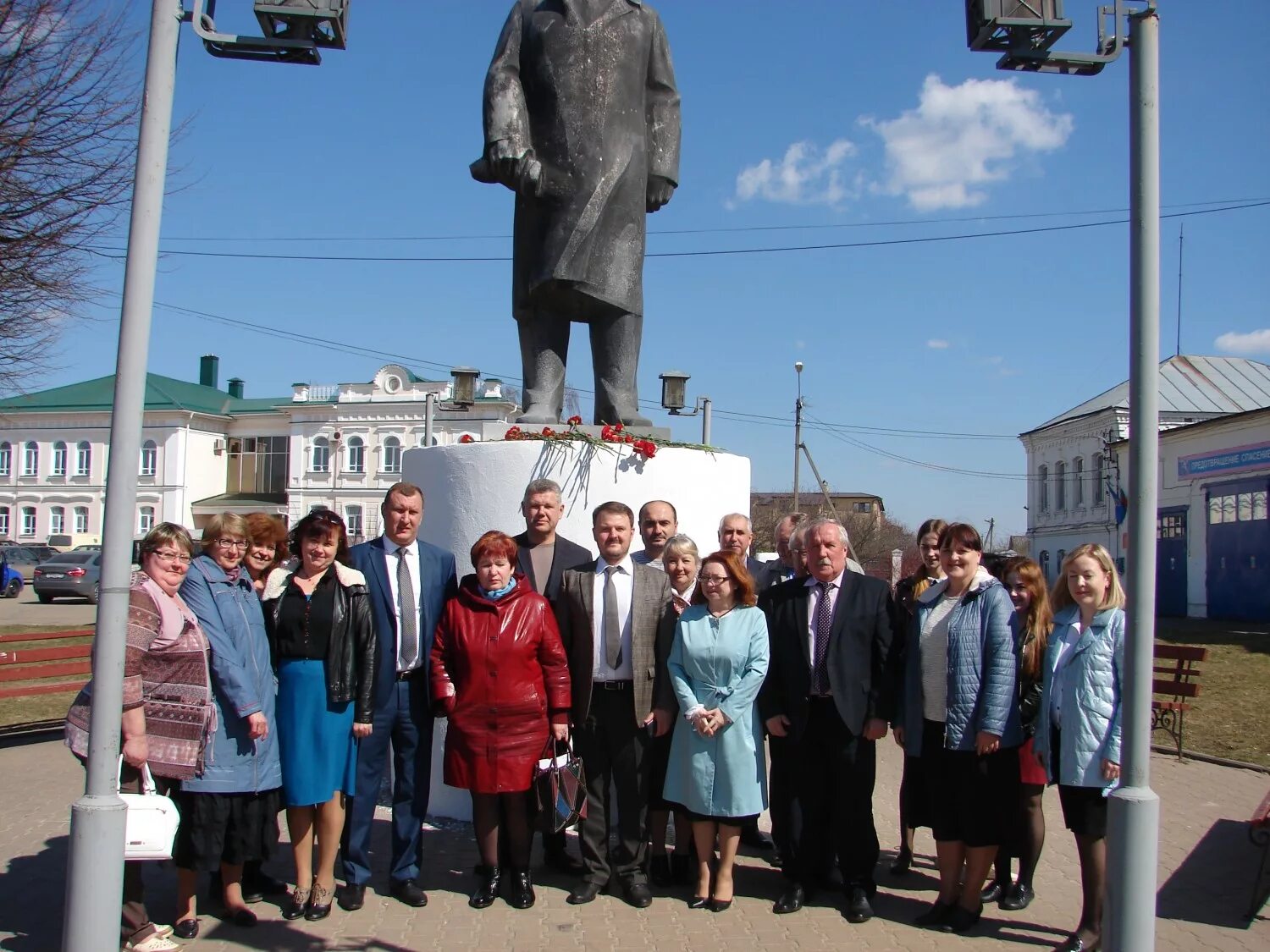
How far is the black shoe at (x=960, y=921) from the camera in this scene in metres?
4.16

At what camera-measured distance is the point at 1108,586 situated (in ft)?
13.5

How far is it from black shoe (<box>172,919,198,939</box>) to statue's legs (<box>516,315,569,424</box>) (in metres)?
3.13

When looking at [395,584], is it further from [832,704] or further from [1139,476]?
[1139,476]

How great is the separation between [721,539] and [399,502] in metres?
1.67

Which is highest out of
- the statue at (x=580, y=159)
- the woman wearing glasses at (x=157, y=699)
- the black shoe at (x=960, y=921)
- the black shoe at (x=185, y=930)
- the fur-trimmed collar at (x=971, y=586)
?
the statue at (x=580, y=159)

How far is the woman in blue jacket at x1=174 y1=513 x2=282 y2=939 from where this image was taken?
4.03 metres

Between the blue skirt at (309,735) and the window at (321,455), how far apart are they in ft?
150

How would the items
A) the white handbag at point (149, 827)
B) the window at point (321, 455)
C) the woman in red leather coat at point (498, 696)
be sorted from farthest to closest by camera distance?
the window at point (321, 455) → the woman in red leather coat at point (498, 696) → the white handbag at point (149, 827)

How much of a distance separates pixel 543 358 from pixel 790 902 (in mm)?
3328

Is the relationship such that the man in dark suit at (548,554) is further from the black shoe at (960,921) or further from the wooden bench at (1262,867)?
the wooden bench at (1262,867)

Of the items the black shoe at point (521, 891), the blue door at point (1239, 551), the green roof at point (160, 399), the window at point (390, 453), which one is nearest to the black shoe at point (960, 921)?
the black shoe at point (521, 891)

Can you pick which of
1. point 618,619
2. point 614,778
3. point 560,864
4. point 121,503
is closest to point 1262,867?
point 614,778

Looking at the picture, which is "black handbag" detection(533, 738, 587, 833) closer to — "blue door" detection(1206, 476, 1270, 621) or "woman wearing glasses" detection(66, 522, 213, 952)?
"woman wearing glasses" detection(66, 522, 213, 952)

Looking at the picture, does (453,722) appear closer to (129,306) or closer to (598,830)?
(598,830)
